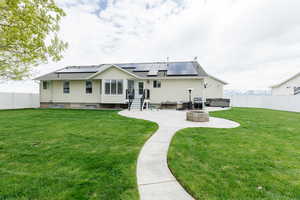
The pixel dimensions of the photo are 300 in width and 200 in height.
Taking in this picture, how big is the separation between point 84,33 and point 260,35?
57.1 ft

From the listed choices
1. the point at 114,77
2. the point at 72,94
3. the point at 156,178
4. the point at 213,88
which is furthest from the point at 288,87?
the point at 72,94

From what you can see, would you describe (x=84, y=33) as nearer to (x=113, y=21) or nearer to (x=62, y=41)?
(x=113, y=21)

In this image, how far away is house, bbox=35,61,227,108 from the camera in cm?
1343

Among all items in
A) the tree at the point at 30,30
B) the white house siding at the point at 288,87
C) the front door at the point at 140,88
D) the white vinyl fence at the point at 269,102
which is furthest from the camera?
the white house siding at the point at 288,87

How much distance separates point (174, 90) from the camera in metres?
14.2

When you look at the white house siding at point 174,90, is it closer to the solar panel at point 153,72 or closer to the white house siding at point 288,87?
the solar panel at point 153,72

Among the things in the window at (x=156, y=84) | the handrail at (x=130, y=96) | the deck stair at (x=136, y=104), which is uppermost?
the window at (x=156, y=84)

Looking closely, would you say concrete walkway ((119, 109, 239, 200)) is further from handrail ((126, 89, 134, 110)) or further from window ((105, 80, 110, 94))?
window ((105, 80, 110, 94))

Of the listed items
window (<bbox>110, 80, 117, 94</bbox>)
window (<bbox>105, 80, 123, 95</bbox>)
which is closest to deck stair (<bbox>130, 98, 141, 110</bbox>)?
window (<bbox>105, 80, 123, 95</bbox>)

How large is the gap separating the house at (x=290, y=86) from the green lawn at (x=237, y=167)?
63.2ft

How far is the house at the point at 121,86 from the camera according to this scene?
13.4 meters

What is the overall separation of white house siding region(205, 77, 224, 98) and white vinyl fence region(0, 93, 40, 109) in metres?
21.6

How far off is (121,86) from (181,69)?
732cm

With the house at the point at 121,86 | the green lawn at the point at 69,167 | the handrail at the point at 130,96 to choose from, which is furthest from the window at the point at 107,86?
the green lawn at the point at 69,167
